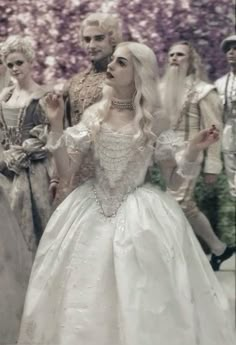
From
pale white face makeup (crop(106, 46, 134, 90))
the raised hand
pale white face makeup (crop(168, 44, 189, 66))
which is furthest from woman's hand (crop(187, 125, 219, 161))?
pale white face makeup (crop(168, 44, 189, 66))

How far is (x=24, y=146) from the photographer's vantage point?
7215mm

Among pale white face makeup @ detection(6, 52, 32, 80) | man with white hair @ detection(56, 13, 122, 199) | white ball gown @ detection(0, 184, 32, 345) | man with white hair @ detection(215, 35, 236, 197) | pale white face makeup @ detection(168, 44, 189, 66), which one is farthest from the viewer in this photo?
pale white face makeup @ detection(168, 44, 189, 66)

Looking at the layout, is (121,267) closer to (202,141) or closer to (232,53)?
(202,141)

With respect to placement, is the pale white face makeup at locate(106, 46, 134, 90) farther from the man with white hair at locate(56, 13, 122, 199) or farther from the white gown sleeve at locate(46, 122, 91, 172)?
the man with white hair at locate(56, 13, 122, 199)

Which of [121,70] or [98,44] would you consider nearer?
[121,70]

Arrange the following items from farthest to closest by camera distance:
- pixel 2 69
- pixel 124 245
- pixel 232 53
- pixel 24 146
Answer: pixel 232 53
pixel 2 69
pixel 24 146
pixel 124 245

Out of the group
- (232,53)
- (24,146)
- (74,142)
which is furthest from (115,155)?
(232,53)

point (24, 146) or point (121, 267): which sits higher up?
point (24, 146)

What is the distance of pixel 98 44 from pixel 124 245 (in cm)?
166

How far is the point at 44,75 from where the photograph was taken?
9.87 metres

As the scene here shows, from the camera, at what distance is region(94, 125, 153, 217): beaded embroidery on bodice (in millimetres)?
6051

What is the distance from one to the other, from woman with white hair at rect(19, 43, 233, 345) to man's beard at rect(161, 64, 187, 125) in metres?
1.94

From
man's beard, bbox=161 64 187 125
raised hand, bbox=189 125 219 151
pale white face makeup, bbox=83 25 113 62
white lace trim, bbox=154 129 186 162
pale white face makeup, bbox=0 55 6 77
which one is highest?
pale white face makeup, bbox=83 25 113 62

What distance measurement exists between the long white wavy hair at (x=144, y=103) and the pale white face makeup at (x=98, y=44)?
0.82 m
